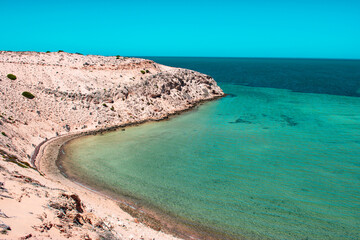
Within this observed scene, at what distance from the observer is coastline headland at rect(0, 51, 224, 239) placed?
1267 cm

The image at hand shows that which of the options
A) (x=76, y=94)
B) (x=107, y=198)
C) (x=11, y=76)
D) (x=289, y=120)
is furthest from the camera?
(x=289, y=120)

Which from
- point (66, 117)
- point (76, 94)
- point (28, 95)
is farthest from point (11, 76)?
point (66, 117)

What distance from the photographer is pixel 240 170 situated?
2517cm

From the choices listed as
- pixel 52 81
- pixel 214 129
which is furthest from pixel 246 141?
pixel 52 81

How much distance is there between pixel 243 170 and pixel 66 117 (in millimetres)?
25277

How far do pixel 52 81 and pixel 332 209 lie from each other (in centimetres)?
4085

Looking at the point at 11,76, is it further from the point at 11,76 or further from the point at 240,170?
the point at 240,170

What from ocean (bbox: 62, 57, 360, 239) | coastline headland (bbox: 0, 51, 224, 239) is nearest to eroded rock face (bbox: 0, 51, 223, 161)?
coastline headland (bbox: 0, 51, 224, 239)

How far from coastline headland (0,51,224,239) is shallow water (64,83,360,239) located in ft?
10.7

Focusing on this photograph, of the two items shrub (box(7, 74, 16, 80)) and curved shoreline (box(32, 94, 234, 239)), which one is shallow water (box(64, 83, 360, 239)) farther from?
shrub (box(7, 74, 16, 80))

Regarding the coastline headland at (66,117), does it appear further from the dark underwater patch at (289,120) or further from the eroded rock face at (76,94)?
the dark underwater patch at (289,120)

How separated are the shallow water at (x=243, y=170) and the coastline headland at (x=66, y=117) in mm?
3272

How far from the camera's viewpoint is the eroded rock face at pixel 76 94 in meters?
34.1

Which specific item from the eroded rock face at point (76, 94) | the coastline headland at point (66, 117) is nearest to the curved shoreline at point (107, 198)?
the coastline headland at point (66, 117)
